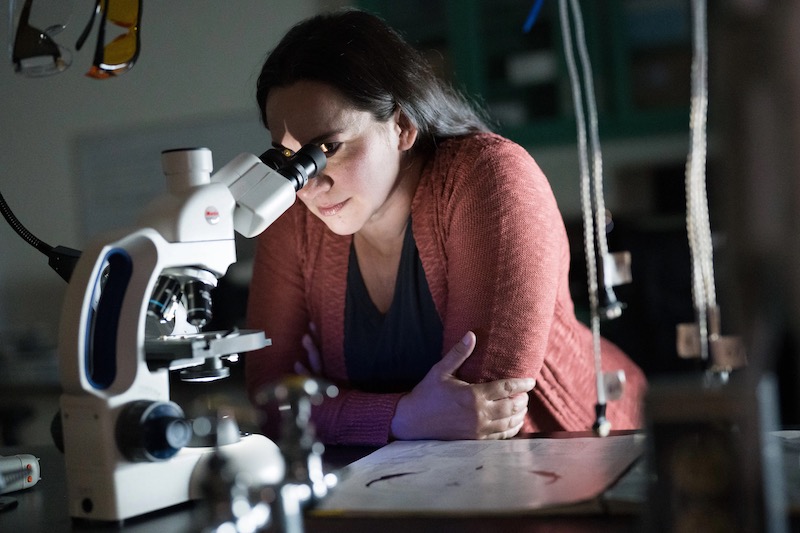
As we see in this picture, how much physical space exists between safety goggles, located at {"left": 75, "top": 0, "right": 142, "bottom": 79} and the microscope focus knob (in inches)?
24.9

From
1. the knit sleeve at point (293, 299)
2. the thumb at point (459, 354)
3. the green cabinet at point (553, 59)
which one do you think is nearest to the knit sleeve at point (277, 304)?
the knit sleeve at point (293, 299)

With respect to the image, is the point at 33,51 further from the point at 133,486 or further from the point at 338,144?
the point at 133,486

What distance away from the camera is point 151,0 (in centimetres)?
436

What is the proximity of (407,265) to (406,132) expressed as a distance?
0.26m

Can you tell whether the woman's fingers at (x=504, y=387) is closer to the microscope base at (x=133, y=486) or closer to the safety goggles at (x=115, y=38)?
the microscope base at (x=133, y=486)

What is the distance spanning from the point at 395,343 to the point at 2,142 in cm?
399

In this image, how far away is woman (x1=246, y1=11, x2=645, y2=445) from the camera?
1.36m

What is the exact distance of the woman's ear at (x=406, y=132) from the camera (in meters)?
1.62

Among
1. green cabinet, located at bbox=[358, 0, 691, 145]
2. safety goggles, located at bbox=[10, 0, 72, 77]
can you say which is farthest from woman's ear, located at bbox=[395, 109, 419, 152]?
green cabinet, located at bbox=[358, 0, 691, 145]

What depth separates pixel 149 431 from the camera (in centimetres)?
94

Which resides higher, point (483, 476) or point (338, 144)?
point (338, 144)

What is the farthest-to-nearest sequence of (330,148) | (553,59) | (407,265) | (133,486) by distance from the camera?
(553,59)
(407,265)
(330,148)
(133,486)

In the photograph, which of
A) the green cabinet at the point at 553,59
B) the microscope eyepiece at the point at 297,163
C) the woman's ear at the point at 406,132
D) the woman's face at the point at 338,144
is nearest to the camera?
the microscope eyepiece at the point at 297,163

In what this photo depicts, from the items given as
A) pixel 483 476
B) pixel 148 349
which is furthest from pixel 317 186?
pixel 483 476
